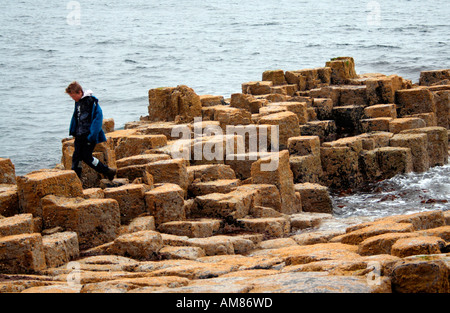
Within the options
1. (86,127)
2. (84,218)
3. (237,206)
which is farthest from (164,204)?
(86,127)

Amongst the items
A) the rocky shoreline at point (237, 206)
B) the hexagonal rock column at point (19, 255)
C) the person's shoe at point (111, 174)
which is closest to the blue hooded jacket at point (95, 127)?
the person's shoe at point (111, 174)

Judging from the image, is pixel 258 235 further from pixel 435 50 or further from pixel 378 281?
pixel 435 50

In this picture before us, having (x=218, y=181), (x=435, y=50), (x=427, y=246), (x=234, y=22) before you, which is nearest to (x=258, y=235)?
(x=218, y=181)

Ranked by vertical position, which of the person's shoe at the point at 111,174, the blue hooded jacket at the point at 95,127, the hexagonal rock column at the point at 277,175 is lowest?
the hexagonal rock column at the point at 277,175

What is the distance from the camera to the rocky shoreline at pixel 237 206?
4.55 meters

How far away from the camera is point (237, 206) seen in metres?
8.20

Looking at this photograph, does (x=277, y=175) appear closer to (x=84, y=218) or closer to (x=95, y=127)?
(x=95, y=127)

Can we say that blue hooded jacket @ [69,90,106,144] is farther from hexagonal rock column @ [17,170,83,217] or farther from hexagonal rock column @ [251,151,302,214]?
hexagonal rock column @ [251,151,302,214]

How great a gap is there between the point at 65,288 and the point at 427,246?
2726mm

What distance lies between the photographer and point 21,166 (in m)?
17.7

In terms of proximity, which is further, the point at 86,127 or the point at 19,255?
the point at 86,127

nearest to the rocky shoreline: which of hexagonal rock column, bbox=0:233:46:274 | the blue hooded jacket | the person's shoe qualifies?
hexagonal rock column, bbox=0:233:46:274

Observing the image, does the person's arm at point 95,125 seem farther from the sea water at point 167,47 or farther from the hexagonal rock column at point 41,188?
the sea water at point 167,47

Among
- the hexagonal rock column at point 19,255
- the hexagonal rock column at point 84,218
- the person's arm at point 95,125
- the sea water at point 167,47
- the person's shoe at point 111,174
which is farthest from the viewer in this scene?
the sea water at point 167,47
